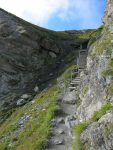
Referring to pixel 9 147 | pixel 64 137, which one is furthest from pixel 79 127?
pixel 9 147

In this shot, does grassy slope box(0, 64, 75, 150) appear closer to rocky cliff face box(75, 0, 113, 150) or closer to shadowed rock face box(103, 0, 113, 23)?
rocky cliff face box(75, 0, 113, 150)

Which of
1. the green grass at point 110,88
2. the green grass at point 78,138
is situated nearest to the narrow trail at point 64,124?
the green grass at point 78,138

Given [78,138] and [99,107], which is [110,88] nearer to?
[99,107]

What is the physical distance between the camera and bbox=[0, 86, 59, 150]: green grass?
96.8ft

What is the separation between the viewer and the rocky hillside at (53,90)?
79.8 feet

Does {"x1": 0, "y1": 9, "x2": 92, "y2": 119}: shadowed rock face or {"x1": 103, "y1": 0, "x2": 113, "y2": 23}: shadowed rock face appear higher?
{"x1": 103, "y1": 0, "x2": 113, "y2": 23}: shadowed rock face

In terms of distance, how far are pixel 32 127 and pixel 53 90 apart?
420 inches

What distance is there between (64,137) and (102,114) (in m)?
7.48

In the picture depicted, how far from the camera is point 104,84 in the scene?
25391 millimetres

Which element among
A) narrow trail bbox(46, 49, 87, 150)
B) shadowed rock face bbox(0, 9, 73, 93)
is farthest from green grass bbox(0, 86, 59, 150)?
shadowed rock face bbox(0, 9, 73, 93)

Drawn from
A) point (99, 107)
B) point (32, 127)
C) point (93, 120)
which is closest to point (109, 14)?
point (32, 127)

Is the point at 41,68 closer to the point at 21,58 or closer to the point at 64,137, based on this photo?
the point at 21,58

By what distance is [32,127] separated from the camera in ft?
106

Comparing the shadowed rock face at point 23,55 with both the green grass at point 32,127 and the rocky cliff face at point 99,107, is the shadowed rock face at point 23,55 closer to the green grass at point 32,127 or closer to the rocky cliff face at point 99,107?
the green grass at point 32,127
